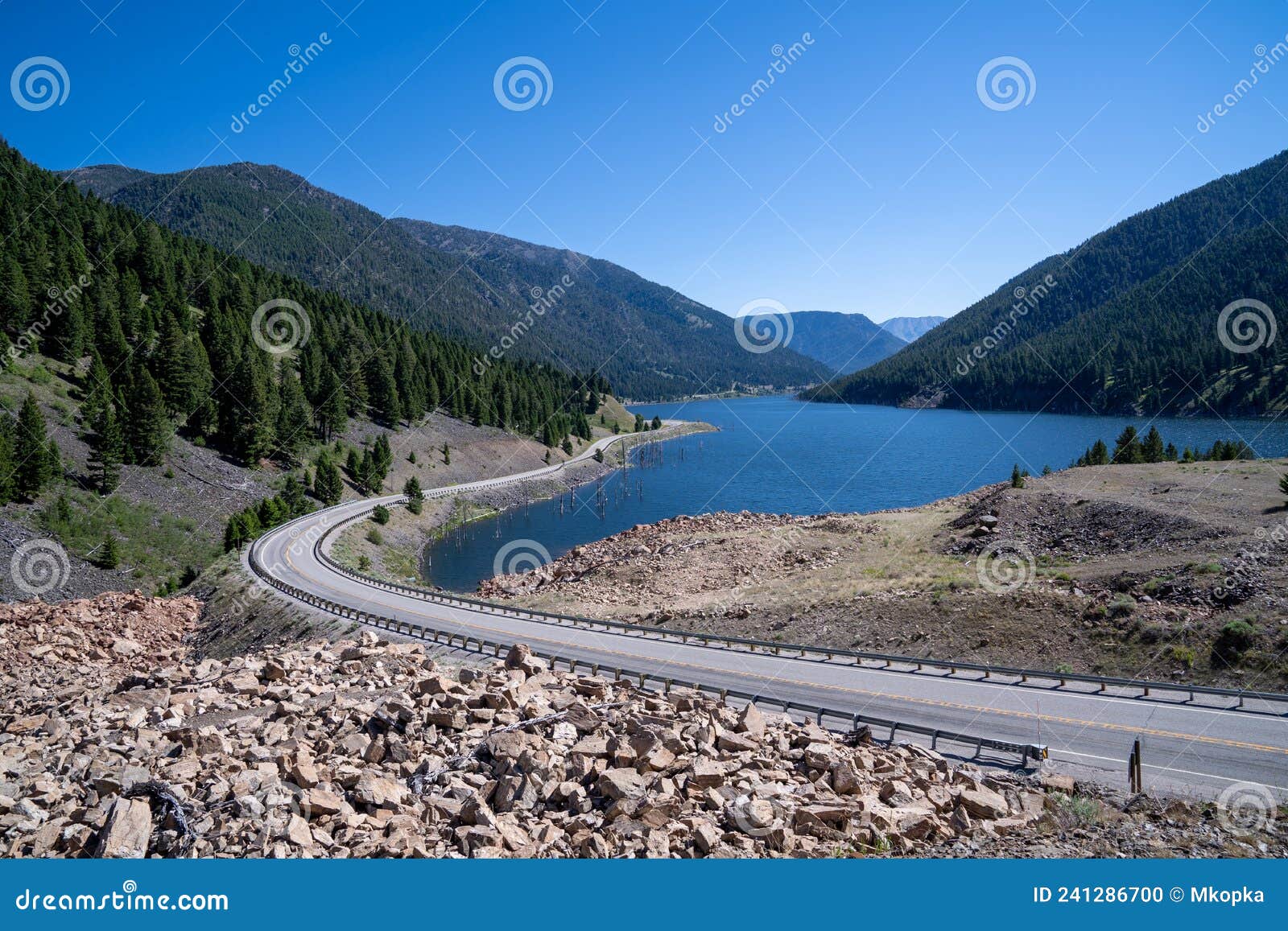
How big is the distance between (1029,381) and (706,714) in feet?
699

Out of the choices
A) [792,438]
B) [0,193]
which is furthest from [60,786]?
[792,438]

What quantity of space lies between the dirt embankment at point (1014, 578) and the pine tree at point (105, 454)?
28601 millimetres

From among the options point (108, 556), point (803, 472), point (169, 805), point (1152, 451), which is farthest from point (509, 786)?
point (803, 472)

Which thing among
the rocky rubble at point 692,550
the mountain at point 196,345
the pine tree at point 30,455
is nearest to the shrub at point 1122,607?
the rocky rubble at point 692,550

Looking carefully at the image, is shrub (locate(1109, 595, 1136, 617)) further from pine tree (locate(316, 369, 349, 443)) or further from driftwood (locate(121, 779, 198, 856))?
pine tree (locate(316, 369, 349, 443))

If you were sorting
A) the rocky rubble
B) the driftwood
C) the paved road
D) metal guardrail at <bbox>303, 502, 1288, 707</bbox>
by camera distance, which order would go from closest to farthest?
the driftwood < the paved road < metal guardrail at <bbox>303, 502, 1288, 707</bbox> < the rocky rubble

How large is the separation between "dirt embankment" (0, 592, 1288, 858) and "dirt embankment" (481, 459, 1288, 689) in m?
12.2

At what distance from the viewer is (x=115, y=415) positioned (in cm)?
5462

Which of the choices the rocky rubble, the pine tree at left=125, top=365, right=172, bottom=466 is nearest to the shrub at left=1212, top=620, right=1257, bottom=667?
the rocky rubble

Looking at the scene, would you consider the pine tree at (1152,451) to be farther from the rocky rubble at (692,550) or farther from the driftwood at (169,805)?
the driftwood at (169,805)

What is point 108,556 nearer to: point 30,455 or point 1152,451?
point 30,455

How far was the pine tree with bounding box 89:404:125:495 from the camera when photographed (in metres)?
50.7

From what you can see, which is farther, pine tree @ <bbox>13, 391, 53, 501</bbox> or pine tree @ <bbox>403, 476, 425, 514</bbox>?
pine tree @ <bbox>403, 476, 425, 514</bbox>

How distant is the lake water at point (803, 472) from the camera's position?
246 ft
